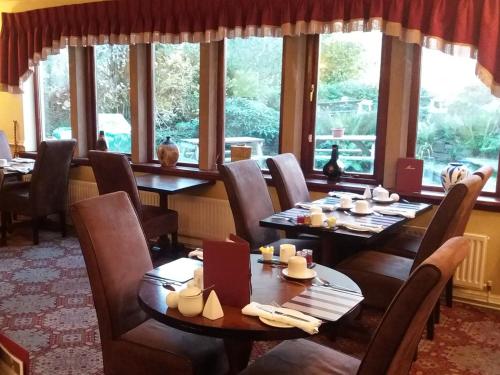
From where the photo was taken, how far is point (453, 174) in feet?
11.1

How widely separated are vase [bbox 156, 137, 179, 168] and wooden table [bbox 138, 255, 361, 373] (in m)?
2.65

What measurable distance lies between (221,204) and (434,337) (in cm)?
205

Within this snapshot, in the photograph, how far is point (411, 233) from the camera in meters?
3.62

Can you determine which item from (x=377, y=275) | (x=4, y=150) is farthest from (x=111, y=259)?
(x=4, y=150)

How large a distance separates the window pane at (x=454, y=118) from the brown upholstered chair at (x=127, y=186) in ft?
6.69

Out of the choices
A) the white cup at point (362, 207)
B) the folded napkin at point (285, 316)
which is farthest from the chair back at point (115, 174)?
the folded napkin at point (285, 316)

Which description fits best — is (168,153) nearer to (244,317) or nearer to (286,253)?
(286,253)

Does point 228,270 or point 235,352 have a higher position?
point 228,270

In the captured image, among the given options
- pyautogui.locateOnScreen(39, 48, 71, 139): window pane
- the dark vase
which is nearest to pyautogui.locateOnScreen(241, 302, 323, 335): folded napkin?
the dark vase

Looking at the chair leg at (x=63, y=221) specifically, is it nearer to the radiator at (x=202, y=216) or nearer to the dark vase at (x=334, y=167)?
the radiator at (x=202, y=216)

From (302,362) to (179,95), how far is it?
3.44 meters

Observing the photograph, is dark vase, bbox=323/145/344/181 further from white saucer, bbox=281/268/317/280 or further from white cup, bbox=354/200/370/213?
white saucer, bbox=281/268/317/280

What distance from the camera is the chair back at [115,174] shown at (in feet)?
12.3

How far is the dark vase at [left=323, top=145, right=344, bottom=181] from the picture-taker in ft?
12.8
